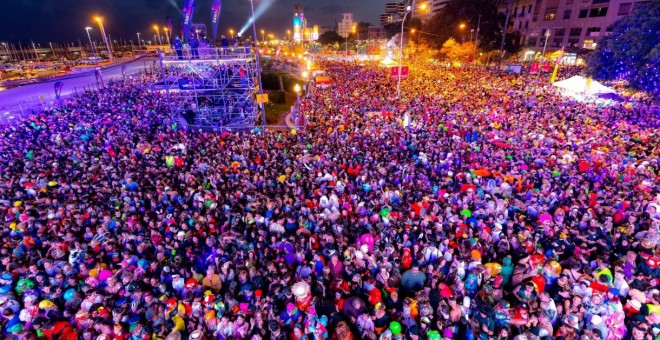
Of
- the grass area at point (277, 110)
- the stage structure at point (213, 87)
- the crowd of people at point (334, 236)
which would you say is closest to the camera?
the crowd of people at point (334, 236)

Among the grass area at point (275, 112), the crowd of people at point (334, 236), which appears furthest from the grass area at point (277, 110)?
the crowd of people at point (334, 236)

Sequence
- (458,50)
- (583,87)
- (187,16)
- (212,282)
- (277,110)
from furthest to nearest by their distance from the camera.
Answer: (458,50) < (277,110) < (583,87) < (187,16) < (212,282)

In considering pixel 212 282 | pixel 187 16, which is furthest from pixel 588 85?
pixel 187 16

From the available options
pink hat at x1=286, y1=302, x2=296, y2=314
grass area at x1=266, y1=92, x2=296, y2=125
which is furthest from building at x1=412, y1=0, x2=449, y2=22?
pink hat at x1=286, y1=302, x2=296, y2=314

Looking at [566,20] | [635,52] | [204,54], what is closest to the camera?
[204,54]

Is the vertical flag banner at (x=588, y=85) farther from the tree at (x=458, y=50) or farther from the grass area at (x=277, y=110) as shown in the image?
the tree at (x=458, y=50)

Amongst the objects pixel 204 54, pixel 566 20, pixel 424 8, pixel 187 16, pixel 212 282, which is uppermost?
pixel 566 20

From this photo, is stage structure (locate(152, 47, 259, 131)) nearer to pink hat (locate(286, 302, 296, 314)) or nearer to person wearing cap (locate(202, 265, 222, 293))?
person wearing cap (locate(202, 265, 222, 293))

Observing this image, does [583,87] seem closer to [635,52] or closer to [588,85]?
[588,85]
